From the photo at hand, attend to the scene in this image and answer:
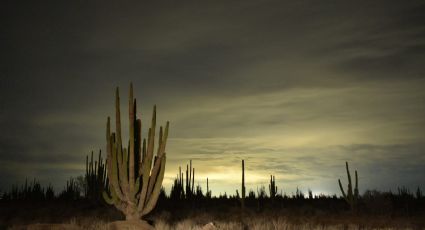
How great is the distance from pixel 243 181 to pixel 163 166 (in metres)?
15.2

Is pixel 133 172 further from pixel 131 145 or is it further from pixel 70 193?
pixel 70 193

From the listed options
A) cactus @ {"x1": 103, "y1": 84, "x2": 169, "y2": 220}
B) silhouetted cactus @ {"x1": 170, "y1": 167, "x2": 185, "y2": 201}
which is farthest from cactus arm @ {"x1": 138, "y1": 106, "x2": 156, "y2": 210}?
silhouetted cactus @ {"x1": 170, "y1": 167, "x2": 185, "y2": 201}

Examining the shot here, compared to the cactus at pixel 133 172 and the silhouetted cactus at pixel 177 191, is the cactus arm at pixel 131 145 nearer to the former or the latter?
the cactus at pixel 133 172

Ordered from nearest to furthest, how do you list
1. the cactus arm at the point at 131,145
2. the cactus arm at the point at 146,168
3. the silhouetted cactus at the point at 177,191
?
the cactus arm at the point at 131,145 → the cactus arm at the point at 146,168 → the silhouetted cactus at the point at 177,191

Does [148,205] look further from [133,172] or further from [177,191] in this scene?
[177,191]

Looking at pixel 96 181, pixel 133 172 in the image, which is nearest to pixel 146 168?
pixel 133 172

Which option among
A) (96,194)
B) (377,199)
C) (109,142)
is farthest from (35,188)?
(377,199)

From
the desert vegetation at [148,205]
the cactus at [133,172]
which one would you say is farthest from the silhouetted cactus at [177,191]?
the cactus at [133,172]

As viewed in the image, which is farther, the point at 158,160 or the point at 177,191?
the point at 177,191

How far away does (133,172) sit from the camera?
14.7 meters

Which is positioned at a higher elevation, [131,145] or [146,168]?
[131,145]

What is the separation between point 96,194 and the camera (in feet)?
90.0

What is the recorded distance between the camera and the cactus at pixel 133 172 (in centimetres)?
1489

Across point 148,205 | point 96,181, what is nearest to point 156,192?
point 148,205
